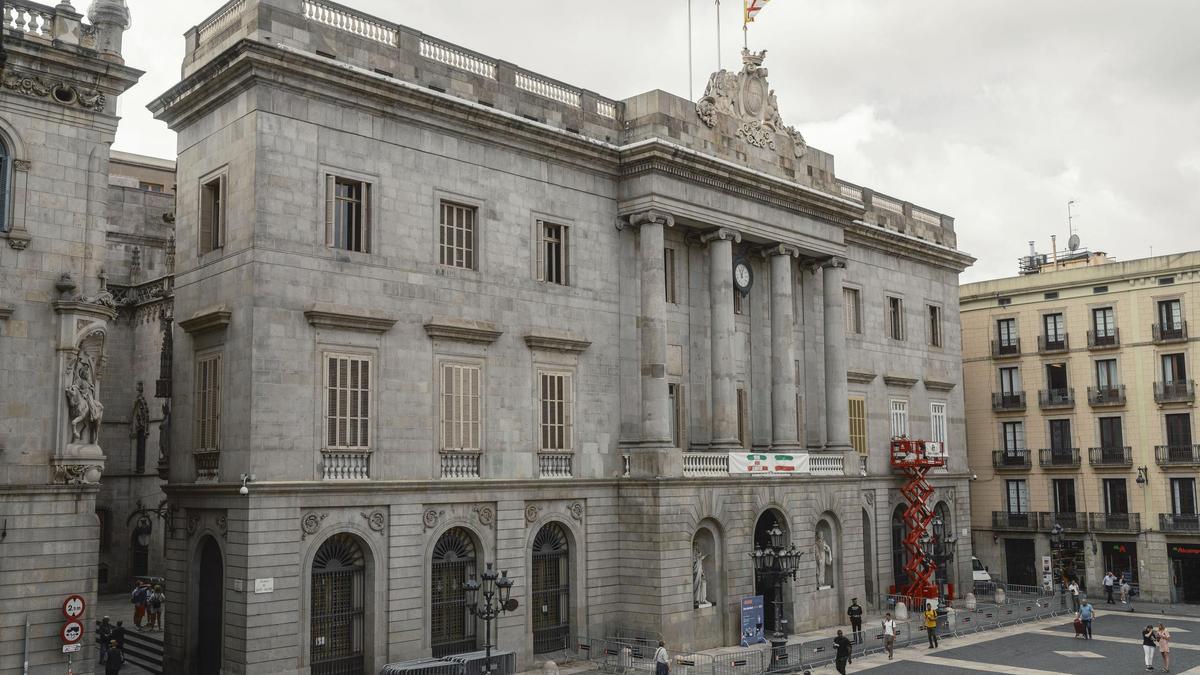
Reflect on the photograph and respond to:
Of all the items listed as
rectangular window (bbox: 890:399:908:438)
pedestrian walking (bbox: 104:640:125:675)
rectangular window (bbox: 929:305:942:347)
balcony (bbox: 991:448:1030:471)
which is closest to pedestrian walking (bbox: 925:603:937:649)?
rectangular window (bbox: 890:399:908:438)

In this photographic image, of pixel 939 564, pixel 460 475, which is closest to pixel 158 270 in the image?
pixel 460 475

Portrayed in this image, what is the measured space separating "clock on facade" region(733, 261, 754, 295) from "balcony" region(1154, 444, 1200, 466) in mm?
24627

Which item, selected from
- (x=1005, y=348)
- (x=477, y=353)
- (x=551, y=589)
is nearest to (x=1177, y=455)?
(x=1005, y=348)

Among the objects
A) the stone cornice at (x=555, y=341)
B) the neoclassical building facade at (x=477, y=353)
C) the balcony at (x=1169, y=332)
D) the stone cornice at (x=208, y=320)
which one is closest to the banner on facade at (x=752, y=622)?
the neoclassical building facade at (x=477, y=353)

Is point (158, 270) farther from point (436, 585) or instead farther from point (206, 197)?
point (436, 585)

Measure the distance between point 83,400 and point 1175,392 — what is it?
4717 cm

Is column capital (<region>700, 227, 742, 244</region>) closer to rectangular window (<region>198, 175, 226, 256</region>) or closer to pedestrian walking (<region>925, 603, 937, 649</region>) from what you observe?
pedestrian walking (<region>925, 603, 937, 649</region>)

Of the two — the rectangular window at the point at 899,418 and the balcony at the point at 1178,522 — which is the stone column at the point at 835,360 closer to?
the rectangular window at the point at 899,418

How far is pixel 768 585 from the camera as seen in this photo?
122ft

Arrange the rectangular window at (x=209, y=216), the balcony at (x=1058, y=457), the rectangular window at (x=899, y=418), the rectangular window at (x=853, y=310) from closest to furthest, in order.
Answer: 1. the rectangular window at (x=209, y=216)
2. the rectangular window at (x=853, y=310)
3. the rectangular window at (x=899, y=418)
4. the balcony at (x=1058, y=457)

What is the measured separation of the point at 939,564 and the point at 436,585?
27175mm

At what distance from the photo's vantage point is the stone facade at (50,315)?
21875 mm

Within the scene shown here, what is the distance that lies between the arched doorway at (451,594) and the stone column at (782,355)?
1394 cm

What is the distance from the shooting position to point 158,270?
155ft
